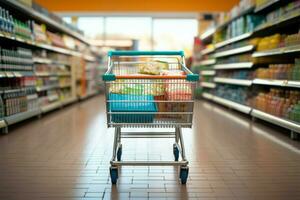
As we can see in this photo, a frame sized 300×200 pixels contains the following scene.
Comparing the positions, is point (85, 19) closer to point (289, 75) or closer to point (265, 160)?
point (289, 75)

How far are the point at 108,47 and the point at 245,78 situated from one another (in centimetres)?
965

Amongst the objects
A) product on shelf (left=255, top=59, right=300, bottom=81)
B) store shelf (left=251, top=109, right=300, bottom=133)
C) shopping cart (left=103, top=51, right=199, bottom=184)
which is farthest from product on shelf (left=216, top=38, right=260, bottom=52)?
shopping cart (left=103, top=51, right=199, bottom=184)

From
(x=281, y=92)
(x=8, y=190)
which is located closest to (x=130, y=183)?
(x=8, y=190)

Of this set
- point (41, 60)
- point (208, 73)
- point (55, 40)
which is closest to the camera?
point (41, 60)

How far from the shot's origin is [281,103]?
5367 mm

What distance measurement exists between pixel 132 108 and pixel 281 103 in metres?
3.40

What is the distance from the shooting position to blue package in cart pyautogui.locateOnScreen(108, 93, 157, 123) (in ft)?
8.93

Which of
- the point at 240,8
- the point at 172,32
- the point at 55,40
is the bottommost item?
the point at 55,40

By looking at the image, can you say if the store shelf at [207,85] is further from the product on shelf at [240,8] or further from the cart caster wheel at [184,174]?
the cart caster wheel at [184,174]

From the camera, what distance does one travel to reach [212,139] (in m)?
4.82

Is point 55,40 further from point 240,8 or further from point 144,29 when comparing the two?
point 144,29

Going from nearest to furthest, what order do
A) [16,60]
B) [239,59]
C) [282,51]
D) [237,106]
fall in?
[282,51] → [16,60] → [237,106] → [239,59]

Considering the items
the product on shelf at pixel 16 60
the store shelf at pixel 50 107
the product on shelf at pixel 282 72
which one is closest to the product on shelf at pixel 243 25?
the product on shelf at pixel 282 72

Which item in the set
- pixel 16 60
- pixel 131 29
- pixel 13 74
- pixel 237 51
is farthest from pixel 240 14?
pixel 131 29
